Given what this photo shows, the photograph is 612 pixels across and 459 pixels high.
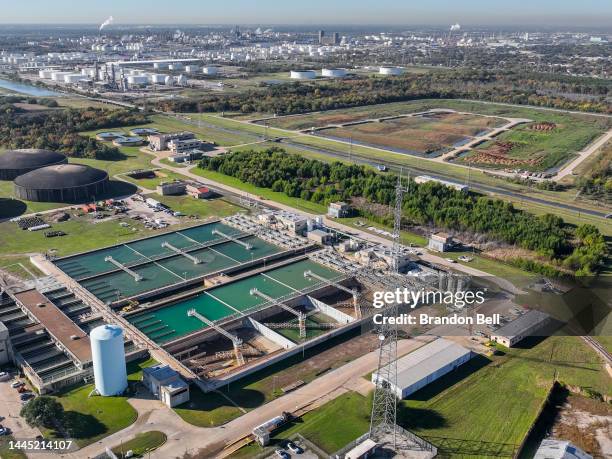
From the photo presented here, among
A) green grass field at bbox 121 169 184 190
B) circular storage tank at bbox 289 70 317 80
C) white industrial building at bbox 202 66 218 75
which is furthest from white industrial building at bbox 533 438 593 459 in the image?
white industrial building at bbox 202 66 218 75

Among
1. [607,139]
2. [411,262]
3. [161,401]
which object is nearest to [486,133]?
[607,139]

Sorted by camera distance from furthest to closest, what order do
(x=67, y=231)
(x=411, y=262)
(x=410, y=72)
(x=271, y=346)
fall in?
(x=410, y=72) → (x=67, y=231) → (x=411, y=262) → (x=271, y=346)

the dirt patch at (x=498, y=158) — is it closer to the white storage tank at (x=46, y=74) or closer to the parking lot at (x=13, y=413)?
the parking lot at (x=13, y=413)

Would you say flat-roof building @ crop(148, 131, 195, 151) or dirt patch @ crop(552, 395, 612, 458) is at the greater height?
flat-roof building @ crop(148, 131, 195, 151)

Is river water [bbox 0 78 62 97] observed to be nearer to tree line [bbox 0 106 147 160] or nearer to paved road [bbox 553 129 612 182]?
tree line [bbox 0 106 147 160]

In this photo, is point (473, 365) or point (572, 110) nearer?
point (473, 365)

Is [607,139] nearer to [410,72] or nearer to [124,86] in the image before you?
[410,72]
